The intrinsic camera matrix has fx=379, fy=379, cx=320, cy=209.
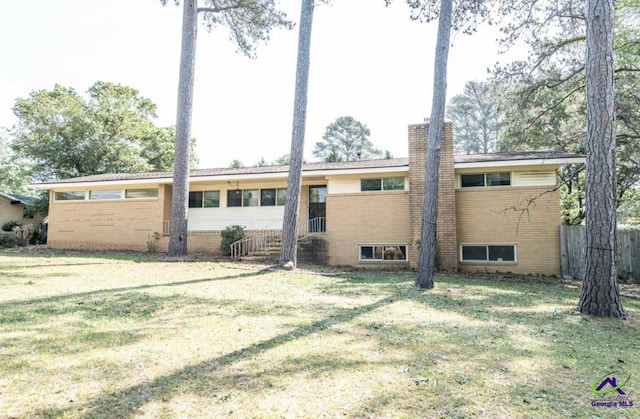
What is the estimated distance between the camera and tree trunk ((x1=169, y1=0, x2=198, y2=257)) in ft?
45.6

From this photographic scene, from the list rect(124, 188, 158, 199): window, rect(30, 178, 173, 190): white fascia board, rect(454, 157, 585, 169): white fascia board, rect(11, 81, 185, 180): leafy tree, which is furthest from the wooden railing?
rect(11, 81, 185, 180): leafy tree

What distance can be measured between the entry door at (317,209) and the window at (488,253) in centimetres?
591

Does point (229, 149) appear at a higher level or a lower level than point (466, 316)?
higher

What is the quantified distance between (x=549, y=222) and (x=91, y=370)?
525 inches

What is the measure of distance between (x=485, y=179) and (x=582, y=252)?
3.72m

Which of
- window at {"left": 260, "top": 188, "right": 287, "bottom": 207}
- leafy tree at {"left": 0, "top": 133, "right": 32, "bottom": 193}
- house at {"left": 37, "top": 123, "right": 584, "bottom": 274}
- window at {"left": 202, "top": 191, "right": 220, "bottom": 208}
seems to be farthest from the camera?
leafy tree at {"left": 0, "top": 133, "right": 32, "bottom": 193}

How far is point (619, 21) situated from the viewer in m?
12.6

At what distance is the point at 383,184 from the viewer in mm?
14438

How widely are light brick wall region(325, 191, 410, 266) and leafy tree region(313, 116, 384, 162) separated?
1076 inches

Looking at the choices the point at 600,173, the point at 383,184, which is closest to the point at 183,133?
the point at 383,184

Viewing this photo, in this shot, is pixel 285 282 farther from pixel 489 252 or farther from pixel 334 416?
pixel 489 252

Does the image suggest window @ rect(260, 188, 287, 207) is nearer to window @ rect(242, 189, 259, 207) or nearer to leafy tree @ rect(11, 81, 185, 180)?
window @ rect(242, 189, 259, 207)

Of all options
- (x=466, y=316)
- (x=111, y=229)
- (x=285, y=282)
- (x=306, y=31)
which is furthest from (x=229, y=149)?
(x=466, y=316)

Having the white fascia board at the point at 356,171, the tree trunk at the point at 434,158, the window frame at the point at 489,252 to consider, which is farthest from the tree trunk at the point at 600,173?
the white fascia board at the point at 356,171
